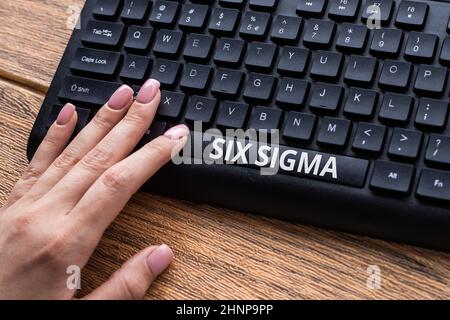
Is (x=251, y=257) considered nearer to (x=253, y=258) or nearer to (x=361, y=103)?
(x=253, y=258)

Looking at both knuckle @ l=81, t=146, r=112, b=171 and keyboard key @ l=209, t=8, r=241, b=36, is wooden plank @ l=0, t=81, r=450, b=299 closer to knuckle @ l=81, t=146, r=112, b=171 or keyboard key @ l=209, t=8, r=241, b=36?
knuckle @ l=81, t=146, r=112, b=171

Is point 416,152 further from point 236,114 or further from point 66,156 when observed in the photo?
point 66,156

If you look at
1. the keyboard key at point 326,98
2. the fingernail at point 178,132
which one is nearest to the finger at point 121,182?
the fingernail at point 178,132

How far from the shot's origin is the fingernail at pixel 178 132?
0.53 m

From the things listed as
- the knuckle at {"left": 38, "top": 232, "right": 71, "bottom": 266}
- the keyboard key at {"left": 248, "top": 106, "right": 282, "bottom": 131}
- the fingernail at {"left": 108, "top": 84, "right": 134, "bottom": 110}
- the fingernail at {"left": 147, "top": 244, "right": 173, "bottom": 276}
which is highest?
the keyboard key at {"left": 248, "top": 106, "right": 282, "bottom": 131}

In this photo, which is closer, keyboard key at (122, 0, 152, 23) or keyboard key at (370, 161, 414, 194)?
keyboard key at (370, 161, 414, 194)

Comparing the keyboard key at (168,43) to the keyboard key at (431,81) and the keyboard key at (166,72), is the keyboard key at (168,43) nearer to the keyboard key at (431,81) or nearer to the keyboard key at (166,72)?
the keyboard key at (166,72)

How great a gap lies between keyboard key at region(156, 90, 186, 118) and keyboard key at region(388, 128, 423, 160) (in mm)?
170

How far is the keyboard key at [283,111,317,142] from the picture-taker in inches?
19.9

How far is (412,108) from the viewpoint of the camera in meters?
0.49

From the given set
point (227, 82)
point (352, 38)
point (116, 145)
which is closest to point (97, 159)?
point (116, 145)


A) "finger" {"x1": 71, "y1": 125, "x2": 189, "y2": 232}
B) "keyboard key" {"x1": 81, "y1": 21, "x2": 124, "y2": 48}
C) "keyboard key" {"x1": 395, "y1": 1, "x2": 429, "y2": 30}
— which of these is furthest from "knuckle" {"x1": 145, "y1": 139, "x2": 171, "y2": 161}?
"keyboard key" {"x1": 395, "y1": 1, "x2": 429, "y2": 30}

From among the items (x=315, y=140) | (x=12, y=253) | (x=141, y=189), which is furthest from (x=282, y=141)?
(x=12, y=253)

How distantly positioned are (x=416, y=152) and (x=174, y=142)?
18 centimetres
